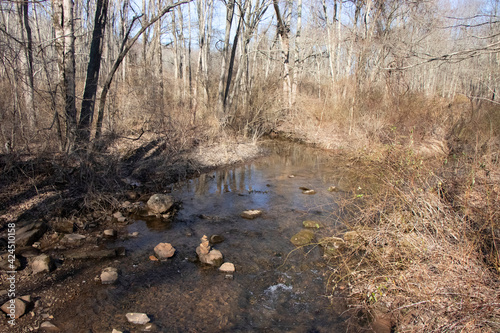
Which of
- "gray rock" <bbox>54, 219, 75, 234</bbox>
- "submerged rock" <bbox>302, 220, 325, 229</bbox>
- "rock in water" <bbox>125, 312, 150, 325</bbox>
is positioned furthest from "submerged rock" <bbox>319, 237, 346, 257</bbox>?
"gray rock" <bbox>54, 219, 75, 234</bbox>

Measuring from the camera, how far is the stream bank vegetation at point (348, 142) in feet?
11.4

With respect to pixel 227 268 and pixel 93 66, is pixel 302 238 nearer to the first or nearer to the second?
pixel 227 268

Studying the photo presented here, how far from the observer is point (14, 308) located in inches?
138

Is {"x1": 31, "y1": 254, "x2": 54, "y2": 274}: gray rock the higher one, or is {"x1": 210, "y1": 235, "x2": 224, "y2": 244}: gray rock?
{"x1": 31, "y1": 254, "x2": 54, "y2": 274}: gray rock

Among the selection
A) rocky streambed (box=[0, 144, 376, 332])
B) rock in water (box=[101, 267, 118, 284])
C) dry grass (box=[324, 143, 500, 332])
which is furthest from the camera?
rock in water (box=[101, 267, 118, 284])

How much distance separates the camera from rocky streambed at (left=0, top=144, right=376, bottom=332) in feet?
11.8

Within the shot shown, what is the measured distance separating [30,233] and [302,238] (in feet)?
14.5

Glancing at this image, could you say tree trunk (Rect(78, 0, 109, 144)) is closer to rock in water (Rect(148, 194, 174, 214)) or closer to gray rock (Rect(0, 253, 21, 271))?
rock in water (Rect(148, 194, 174, 214))

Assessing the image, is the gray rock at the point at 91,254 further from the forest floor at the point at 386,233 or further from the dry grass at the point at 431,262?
the dry grass at the point at 431,262

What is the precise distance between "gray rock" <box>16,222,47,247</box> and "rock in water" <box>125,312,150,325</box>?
101 inches

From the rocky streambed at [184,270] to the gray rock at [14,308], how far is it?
0.08ft

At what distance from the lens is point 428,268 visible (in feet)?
11.2

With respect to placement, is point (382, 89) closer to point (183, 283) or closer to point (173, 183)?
point (173, 183)

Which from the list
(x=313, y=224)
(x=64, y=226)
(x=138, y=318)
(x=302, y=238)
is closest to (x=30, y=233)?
(x=64, y=226)
